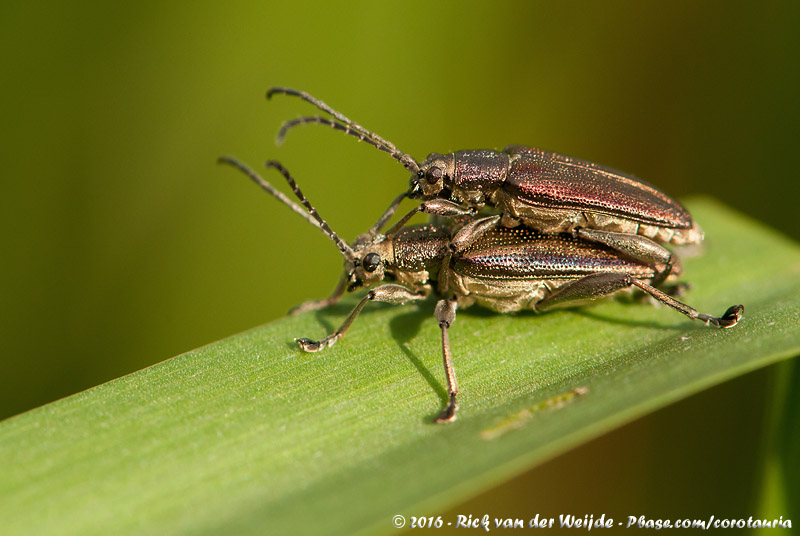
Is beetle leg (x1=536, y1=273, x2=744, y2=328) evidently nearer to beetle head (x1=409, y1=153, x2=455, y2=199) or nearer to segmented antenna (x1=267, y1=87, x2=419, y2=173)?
beetle head (x1=409, y1=153, x2=455, y2=199)

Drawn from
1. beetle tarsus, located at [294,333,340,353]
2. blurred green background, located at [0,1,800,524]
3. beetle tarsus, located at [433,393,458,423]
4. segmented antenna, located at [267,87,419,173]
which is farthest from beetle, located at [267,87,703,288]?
beetle tarsus, located at [433,393,458,423]

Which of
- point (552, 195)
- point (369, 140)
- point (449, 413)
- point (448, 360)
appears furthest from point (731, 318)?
point (369, 140)

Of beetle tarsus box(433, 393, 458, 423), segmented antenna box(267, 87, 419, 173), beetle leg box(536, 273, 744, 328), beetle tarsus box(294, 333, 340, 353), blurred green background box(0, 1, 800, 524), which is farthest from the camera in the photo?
blurred green background box(0, 1, 800, 524)

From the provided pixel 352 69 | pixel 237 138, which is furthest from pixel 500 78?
pixel 237 138

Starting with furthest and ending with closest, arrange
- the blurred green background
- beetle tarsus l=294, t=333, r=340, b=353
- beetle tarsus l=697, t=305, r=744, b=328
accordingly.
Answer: the blurred green background → beetle tarsus l=294, t=333, r=340, b=353 → beetle tarsus l=697, t=305, r=744, b=328

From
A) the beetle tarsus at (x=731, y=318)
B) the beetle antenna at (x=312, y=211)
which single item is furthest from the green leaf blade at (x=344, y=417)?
the beetle antenna at (x=312, y=211)

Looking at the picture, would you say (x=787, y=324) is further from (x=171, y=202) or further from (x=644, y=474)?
(x=171, y=202)

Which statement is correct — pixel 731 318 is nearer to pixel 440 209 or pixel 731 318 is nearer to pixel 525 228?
pixel 525 228
